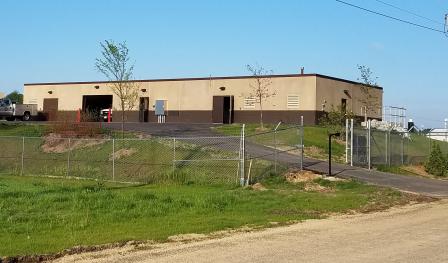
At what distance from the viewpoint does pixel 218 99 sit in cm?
4806

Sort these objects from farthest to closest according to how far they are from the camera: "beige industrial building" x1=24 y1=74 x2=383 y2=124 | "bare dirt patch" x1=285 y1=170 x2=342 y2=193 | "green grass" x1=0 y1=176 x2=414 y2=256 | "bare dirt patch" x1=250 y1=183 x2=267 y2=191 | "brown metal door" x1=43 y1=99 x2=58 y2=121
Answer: "brown metal door" x1=43 y1=99 x2=58 y2=121 < "beige industrial building" x1=24 y1=74 x2=383 y2=124 < "bare dirt patch" x1=285 y1=170 x2=342 y2=193 < "bare dirt patch" x1=250 y1=183 x2=267 y2=191 < "green grass" x1=0 y1=176 x2=414 y2=256

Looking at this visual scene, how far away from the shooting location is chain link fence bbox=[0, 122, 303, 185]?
72.4 feet

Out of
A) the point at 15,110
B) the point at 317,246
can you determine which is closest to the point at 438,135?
the point at 15,110

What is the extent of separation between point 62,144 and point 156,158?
865cm

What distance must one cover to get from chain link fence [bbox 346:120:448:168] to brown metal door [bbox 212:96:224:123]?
56.8ft

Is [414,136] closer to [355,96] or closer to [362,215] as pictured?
[355,96]

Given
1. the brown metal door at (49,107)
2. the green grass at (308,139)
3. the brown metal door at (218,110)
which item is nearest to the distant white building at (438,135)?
the green grass at (308,139)

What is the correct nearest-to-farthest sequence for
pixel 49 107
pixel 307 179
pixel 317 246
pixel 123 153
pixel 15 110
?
pixel 317 246 → pixel 307 179 → pixel 123 153 → pixel 15 110 → pixel 49 107

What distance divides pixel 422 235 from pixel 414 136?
26275 mm

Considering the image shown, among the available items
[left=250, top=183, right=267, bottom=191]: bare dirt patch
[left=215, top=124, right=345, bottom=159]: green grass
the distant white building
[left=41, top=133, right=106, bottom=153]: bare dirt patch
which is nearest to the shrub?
[left=215, top=124, right=345, bottom=159]: green grass

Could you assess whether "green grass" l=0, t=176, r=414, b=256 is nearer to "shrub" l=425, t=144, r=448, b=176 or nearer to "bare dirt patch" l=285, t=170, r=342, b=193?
"bare dirt patch" l=285, t=170, r=342, b=193

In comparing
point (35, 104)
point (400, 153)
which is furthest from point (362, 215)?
point (35, 104)

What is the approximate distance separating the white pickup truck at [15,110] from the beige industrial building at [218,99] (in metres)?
1.95

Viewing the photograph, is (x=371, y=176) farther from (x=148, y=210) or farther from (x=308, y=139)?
(x=148, y=210)
